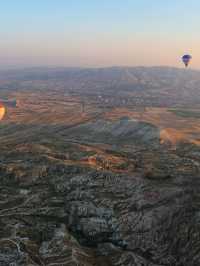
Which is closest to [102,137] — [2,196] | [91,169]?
[91,169]

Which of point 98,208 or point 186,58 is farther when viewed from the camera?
point 186,58

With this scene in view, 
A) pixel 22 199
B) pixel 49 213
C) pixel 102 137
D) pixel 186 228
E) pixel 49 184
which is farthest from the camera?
pixel 102 137

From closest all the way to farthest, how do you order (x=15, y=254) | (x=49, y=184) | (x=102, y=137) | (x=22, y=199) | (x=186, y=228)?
(x=15, y=254), (x=186, y=228), (x=22, y=199), (x=49, y=184), (x=102, y=137)

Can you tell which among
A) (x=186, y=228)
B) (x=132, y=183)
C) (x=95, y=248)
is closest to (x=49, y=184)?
(x=132, y=183)

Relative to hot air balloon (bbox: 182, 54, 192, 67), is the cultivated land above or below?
below

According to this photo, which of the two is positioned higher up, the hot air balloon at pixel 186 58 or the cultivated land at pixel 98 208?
the hot air balloon at pixel 186 58

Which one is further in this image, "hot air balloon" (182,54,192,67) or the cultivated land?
"hot air balloon" (182,54,192,67)

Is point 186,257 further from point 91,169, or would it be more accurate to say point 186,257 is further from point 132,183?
point 91,169

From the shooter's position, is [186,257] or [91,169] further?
[91,169]

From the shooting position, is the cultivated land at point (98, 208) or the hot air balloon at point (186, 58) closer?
the cultivated land at point (98, 208)

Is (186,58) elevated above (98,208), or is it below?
above

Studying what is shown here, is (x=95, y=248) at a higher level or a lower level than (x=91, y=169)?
lower
